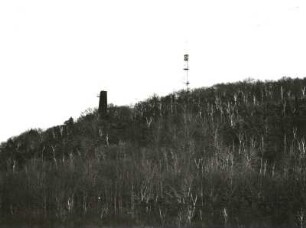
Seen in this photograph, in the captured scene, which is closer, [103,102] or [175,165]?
[175,165]

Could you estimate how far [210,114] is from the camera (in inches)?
1148

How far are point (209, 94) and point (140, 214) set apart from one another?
665 inches

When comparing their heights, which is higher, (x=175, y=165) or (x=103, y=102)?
(x=103, y=102)

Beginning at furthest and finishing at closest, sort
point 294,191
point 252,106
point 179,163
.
Answer: point 252,106 → point 179,163 → point 294,191

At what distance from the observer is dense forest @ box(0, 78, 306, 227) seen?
715 inches

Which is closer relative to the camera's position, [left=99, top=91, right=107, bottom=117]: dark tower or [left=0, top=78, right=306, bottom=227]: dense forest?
[left=0, top=78, right=306, bottom=227]: dense forest

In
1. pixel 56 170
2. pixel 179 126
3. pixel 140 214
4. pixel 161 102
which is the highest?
pixel 161 102

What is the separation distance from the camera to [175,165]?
71.4 ft

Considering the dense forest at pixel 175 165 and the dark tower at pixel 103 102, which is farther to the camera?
the dark tower at pixel 103 102

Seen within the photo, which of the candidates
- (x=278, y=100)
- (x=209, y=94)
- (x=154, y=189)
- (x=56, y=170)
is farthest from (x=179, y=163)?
(x=209, y=94)

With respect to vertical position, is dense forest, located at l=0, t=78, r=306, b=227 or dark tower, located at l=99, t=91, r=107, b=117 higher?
dark tower, located at l=99, t=91, r=107, b=117

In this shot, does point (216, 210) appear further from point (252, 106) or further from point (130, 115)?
point (130, 115)

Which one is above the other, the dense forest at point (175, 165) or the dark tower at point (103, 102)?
the dark tower at point (103, 102)

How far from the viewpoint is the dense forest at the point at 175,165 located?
18156 millimetres
